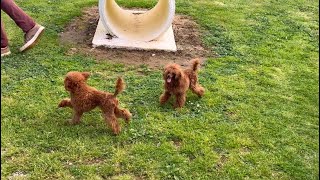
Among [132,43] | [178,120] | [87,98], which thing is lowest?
[178,120]

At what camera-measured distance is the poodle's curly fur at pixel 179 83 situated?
463 centimetres

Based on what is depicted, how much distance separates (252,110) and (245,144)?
754 mm

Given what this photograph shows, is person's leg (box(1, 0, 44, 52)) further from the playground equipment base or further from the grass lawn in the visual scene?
the playground equipment base

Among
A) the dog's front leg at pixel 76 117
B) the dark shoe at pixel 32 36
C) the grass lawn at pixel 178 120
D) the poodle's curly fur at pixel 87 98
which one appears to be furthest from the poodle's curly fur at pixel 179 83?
the dark shoe at pixel 32 36

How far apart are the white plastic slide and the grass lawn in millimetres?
730

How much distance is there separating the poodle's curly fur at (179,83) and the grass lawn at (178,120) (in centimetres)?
11

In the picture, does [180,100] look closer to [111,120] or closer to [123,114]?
[123,114]

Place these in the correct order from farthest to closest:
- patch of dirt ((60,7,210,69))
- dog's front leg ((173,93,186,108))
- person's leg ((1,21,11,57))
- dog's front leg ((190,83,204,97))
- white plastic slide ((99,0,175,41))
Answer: white plastic slide ((99,0,175,41)) → patch of dirt ((60,7,210,69)) → person's leg ((1,21,11,57)) → dog's front leg ((190,83,204,97)) → dog's front leg ((173,93,186,108))

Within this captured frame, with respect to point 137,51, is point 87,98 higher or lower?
higher

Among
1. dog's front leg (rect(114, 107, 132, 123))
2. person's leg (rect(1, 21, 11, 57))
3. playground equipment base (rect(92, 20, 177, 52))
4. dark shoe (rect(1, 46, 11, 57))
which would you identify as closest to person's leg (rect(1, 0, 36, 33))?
person's leg (rect(1, 21, 11, 57))

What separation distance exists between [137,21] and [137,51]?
98cm

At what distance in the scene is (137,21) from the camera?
7309 mm

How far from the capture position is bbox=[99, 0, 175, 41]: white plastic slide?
638 centimetres

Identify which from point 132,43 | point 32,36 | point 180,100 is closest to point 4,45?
point 32,36
